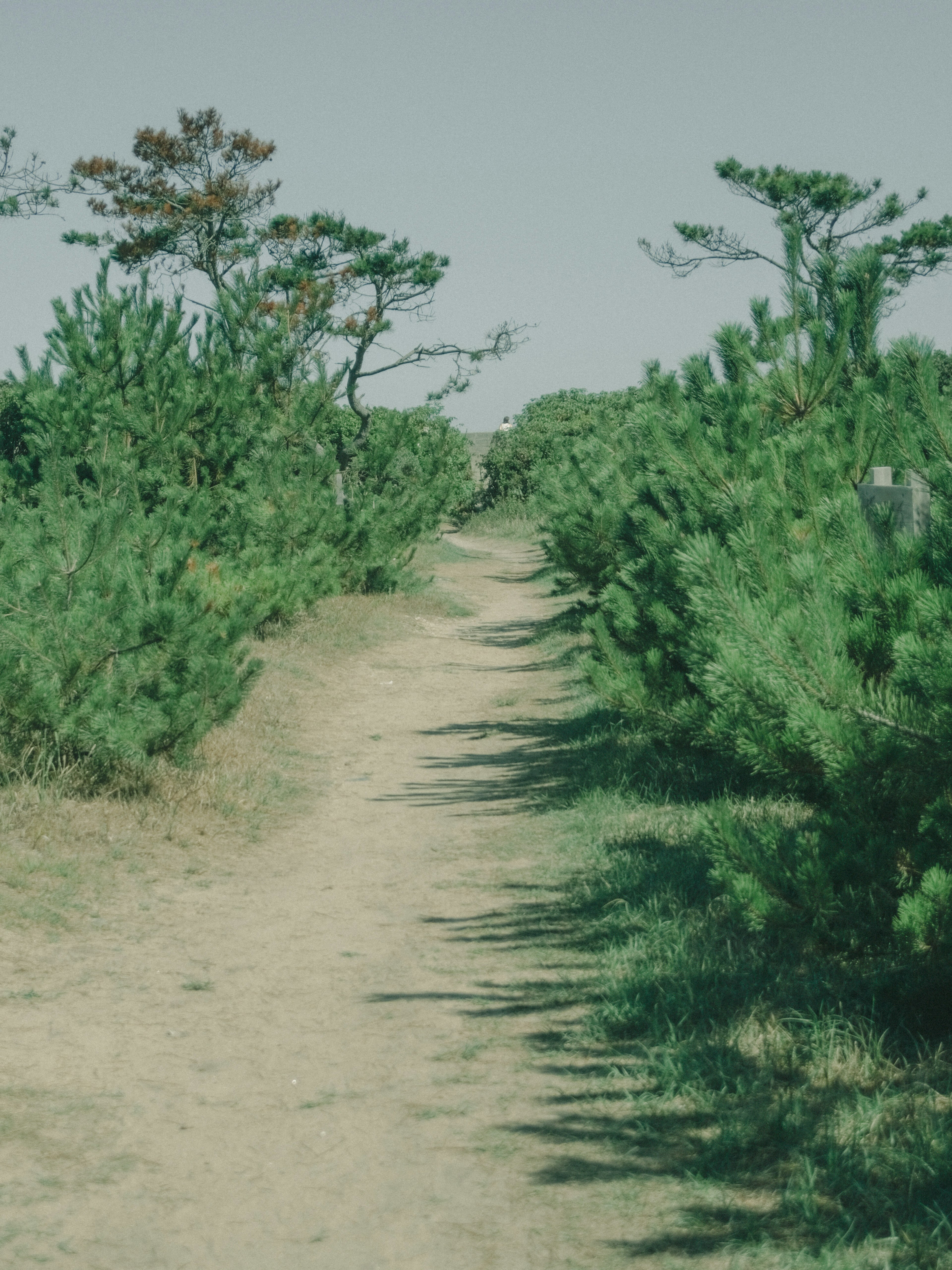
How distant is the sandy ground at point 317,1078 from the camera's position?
2.81m

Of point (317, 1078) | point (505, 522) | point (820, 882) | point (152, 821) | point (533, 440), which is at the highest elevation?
point (533, 440)

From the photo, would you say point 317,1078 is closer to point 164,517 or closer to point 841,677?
point 841,677

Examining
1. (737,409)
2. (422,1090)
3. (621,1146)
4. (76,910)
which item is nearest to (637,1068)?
(621,1146)

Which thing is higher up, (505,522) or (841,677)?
(505,522)

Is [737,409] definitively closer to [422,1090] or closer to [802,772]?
[802,772]

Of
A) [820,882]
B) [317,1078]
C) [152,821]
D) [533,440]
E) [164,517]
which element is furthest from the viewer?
[533,440]

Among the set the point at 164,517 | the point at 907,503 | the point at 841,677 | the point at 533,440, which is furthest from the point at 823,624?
the point at 533,440

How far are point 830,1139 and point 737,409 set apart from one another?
11.7ft

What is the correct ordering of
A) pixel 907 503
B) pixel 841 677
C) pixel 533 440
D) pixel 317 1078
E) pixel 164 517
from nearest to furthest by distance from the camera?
pixel 841 677
pixel 317 1078
pixel 907 503
pixel 164 517
pixel 533 440

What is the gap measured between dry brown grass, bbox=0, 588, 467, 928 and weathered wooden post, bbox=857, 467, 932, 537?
3.48 metres

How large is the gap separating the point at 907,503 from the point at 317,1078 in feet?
8.91

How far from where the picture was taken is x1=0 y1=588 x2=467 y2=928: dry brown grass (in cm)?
512

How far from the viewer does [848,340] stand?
5.76m

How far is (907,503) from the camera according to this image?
4105mm
